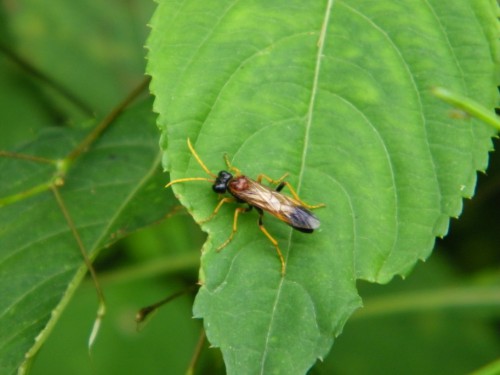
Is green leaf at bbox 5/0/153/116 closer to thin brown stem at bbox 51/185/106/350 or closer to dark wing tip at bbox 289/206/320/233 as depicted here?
thin brown stem at bbox 51/185/106/350

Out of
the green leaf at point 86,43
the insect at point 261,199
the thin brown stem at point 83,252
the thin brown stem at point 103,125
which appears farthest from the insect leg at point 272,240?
the green leaf at point 86,43

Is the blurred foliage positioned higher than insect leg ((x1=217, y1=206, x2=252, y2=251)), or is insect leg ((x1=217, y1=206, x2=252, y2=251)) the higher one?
insect leg ((x1=217, y1=206, x2=252, y2=251))

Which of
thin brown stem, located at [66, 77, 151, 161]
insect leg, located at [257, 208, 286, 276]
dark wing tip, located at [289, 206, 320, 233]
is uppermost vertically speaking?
dark wing tip, located at [289, 206, 320, 233]

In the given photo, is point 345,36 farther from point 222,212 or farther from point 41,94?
point 41,94

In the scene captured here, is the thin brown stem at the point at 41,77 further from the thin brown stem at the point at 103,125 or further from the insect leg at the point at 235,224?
the insect leg at the point at 235,224

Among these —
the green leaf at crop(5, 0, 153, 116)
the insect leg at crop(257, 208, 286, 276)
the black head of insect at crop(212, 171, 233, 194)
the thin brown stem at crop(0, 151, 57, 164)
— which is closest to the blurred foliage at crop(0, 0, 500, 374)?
the green leaf at crop(5, 0, 153, 116)

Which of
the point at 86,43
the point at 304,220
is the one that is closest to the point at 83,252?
the point at 304,220
